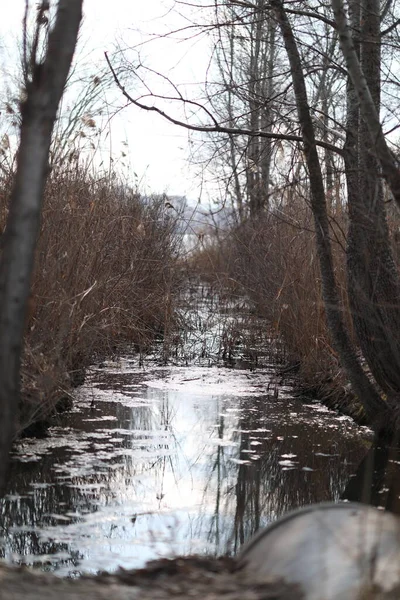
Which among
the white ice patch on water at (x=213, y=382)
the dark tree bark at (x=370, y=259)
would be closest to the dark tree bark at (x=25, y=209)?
the dark tree bark at (x=370, y=259)

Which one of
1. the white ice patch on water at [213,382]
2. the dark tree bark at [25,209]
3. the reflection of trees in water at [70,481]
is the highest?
the dark tree bark at [25,209]

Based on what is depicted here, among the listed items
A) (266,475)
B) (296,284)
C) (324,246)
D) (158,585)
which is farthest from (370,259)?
(158,585)

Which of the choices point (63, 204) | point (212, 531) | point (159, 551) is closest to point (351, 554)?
point (159, 551)

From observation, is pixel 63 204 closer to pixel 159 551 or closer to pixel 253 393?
pixel 253 393

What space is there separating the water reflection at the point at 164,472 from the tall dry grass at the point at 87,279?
0.36 m

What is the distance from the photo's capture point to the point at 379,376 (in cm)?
535

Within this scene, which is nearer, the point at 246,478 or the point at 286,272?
the point at 246,478

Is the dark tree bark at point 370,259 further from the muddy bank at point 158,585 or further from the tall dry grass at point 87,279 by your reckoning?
the muddy bank at point 158,585

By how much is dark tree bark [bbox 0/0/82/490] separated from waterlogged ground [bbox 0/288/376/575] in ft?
3.75

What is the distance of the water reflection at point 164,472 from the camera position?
11.3 feet

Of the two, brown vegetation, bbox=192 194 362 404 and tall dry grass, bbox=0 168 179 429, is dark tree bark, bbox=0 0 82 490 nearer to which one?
tall dry grass, bbox=0 168 179 429

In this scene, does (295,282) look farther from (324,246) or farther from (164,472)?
(164,472)

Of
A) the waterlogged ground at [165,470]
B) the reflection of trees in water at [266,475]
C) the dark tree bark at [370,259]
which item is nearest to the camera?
the waterlogged ground at [165,470]

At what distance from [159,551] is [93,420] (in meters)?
2.39
